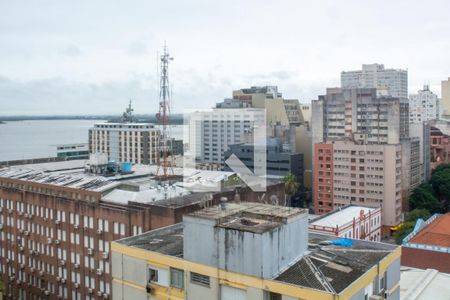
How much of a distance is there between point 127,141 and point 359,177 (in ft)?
154

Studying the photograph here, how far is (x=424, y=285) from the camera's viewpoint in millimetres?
19906

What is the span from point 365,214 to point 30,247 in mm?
27524

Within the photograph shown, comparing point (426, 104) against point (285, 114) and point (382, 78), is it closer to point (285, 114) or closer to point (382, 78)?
point (382, 78)

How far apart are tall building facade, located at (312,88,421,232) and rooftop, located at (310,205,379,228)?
9.35 meters

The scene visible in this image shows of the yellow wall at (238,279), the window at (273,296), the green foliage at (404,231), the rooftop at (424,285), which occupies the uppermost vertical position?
the yellow wall at (238,279)

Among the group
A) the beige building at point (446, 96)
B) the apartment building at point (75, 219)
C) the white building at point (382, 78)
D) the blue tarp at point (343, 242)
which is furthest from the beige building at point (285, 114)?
the blue tarp at point (343, 242)

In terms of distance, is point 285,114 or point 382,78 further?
point 382,78

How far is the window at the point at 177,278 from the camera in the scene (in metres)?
12.7

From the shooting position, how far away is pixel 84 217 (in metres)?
30.5

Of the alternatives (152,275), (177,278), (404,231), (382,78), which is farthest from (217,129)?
(177,278)

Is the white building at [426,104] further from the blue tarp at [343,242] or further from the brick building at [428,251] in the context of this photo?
the blue tarp at [343,242]

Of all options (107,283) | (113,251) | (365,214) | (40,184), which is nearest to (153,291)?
(113,251)

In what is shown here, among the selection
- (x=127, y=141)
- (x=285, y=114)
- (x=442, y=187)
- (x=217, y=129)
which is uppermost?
(x=285, y=114)

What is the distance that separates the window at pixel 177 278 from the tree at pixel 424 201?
51348 millimetres
